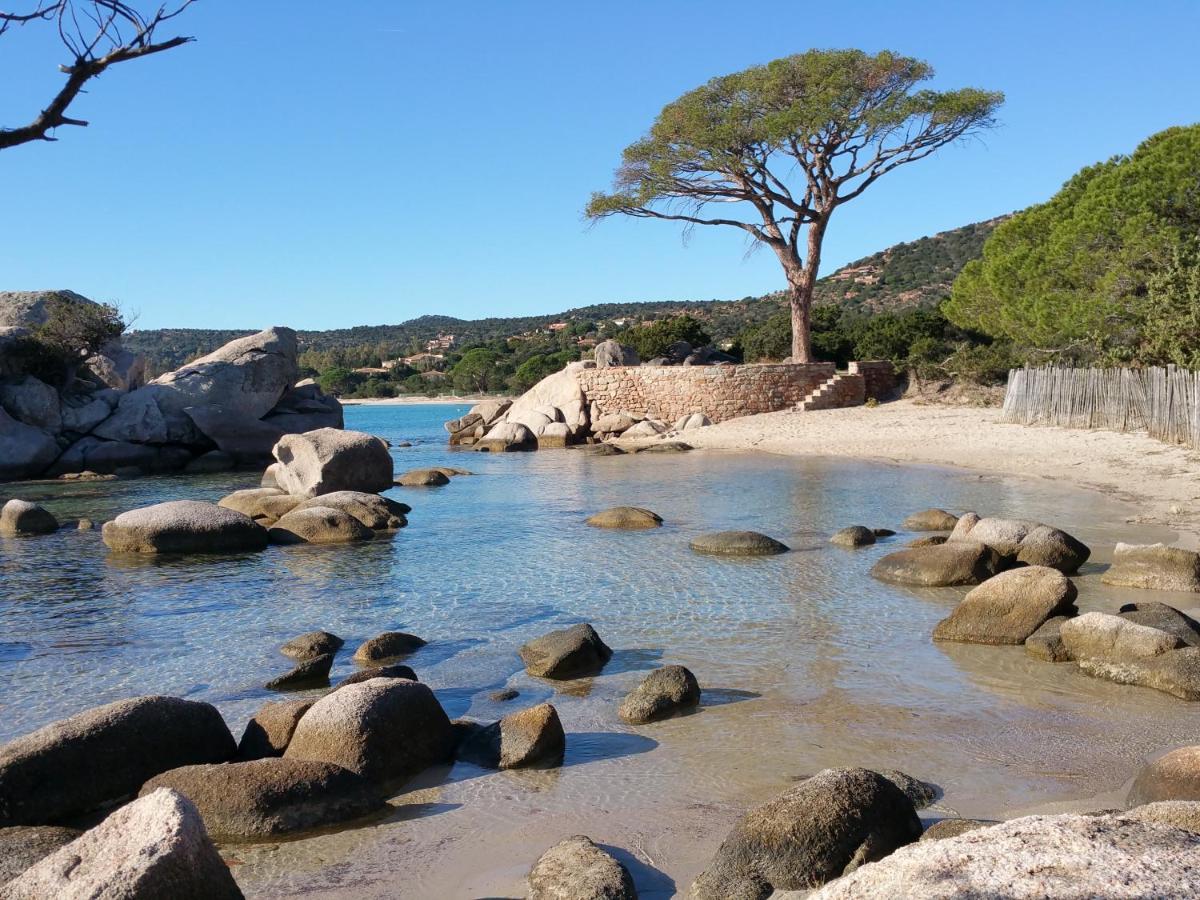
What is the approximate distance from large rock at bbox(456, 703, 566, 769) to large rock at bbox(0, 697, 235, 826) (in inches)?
57.4

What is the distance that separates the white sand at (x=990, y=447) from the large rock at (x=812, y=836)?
877cm

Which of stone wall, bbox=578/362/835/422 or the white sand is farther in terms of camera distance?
stone wall, bbox=578/362/835/422

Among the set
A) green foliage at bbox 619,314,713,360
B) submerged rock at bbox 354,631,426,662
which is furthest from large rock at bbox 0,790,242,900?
green foliage at bbox 619,314,713,360

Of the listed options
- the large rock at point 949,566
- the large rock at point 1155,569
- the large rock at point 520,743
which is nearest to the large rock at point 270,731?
the large rock at point 520,743

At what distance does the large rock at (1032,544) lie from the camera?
Answer: 1088 cm

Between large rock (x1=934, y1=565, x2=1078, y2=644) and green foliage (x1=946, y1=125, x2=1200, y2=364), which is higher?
green foliage (x1=946, y1=125, x2=1200, y2=364)

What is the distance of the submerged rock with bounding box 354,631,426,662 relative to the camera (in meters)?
8.59

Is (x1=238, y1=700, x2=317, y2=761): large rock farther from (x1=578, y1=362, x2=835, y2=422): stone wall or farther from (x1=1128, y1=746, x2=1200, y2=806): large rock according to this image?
(x1=578, y1=362, x2=835, y2=422): stone wall

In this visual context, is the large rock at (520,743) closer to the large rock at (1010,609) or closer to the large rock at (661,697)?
the large rock at (661,697)

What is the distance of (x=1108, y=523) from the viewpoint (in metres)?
13.7

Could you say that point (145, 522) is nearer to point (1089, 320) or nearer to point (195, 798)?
point (195, 798)

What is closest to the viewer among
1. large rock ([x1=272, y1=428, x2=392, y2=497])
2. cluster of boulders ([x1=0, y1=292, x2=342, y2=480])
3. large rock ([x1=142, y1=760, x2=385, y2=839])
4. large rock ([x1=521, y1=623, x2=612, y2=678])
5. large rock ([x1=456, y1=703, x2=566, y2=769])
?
large rock ([x1=142, y1=760, x2=385, y2=839])

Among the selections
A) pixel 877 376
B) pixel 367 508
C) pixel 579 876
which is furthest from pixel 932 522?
pixel 877 376

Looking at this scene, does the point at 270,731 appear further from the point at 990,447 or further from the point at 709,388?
the point at 709,388
